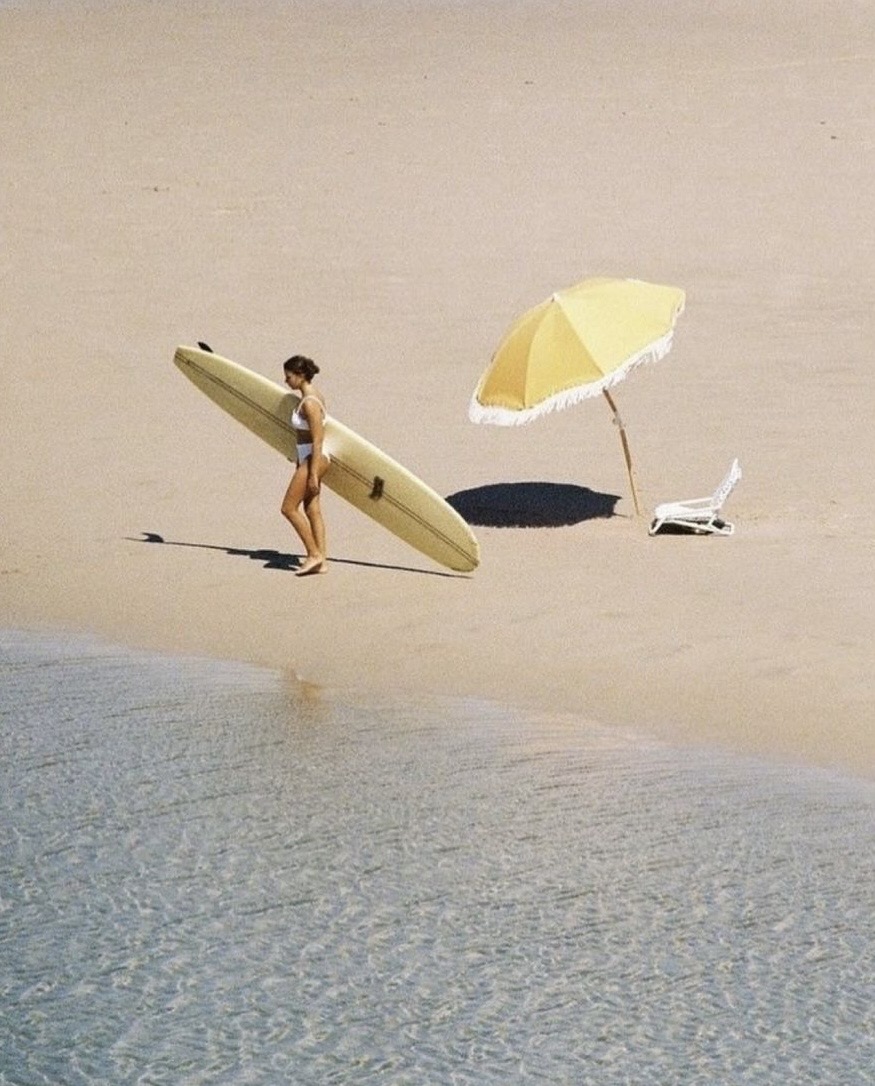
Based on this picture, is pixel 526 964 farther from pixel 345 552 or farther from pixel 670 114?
pixel 670 114

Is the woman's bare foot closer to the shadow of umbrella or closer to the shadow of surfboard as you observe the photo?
the shadow of surfboard

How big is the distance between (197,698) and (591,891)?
10.1 ft

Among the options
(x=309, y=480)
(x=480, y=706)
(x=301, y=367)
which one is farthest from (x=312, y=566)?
(x=480, y=706)

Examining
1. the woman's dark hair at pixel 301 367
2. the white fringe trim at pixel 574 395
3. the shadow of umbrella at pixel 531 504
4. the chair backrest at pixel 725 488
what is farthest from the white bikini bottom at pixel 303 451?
the chair backrest at pixel 725 488

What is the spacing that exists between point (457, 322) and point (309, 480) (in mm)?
7319

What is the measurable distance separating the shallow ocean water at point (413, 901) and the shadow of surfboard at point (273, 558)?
7.83 ft

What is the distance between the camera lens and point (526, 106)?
29.3m

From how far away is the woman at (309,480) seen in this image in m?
11.7

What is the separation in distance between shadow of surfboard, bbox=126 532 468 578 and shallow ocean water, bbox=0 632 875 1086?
93.9 inches

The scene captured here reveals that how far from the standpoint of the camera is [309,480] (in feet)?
38.6

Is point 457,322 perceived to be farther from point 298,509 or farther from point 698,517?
point 298,509

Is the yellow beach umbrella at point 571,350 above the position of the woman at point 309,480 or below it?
above

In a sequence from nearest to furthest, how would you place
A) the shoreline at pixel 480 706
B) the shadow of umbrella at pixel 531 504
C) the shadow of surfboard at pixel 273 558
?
the shoreline at pixel 480 706 → the shadow of surfboard at pixel 273 558 → the shadow of umbrella at pixel 531 504

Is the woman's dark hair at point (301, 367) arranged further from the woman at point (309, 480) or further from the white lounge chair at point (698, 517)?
the white lounge chair at point (698, 517)
